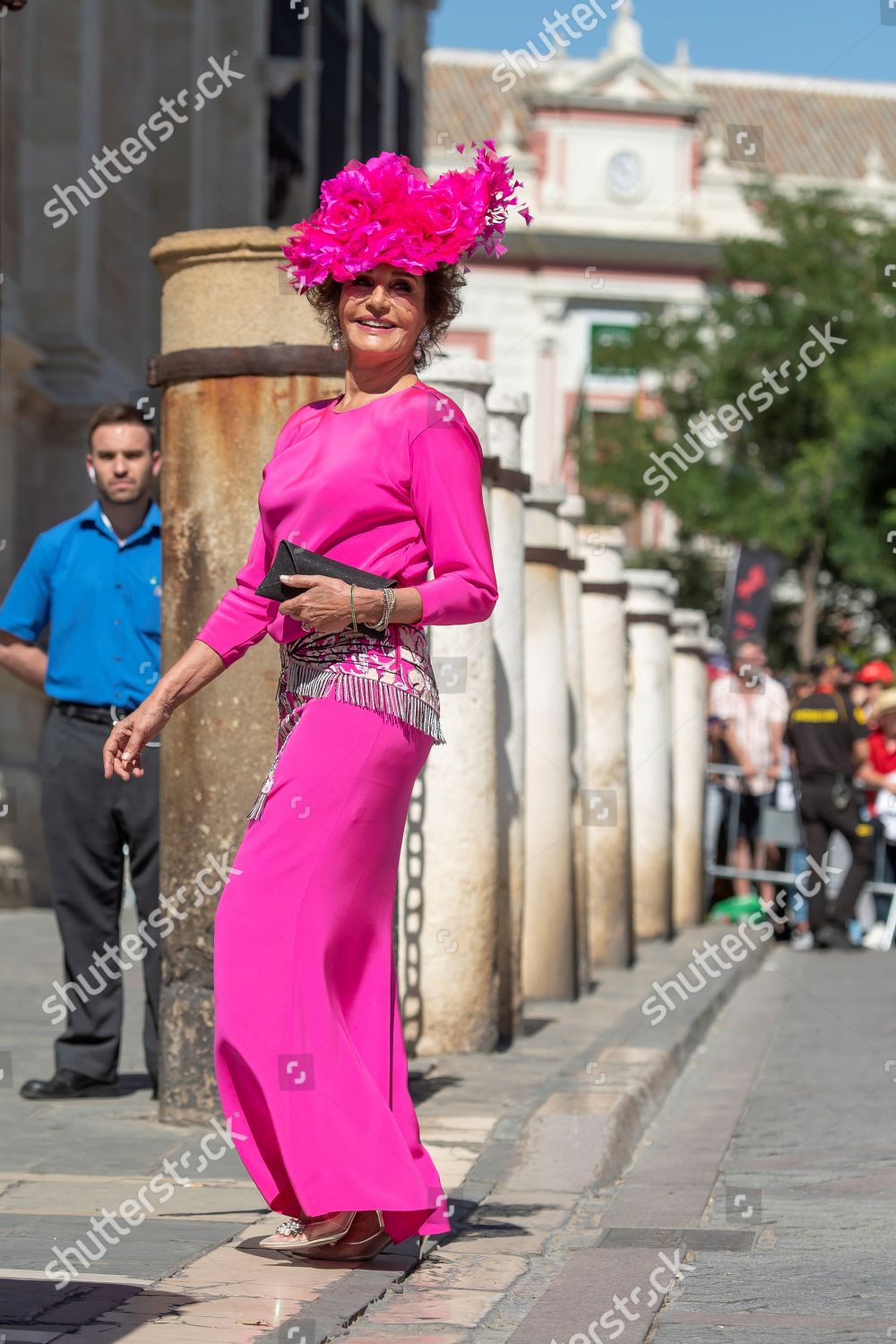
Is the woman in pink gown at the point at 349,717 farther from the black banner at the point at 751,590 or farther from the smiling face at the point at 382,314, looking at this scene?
the black banner at the point at 751,590

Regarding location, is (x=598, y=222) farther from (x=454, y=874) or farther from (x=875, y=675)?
(x=454, y=874)

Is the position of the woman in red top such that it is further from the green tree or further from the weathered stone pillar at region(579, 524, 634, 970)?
the green tree

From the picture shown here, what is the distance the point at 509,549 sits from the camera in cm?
944

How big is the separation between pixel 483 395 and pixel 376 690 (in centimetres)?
400

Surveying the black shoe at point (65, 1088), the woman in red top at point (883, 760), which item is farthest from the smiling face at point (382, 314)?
the woman in red top at point (883, 760)

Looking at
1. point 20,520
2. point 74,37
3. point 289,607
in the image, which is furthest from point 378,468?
point 74,37

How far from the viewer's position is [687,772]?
56.4 ft

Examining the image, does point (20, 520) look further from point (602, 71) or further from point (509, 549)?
point (602, 71)

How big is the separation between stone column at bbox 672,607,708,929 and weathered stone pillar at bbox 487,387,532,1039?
23.9ft

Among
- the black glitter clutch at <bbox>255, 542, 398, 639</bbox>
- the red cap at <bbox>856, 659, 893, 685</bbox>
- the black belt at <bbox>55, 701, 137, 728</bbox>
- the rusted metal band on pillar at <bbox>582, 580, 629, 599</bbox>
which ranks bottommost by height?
the black belt at <bbox>55, 701, 137, 728</bbox>

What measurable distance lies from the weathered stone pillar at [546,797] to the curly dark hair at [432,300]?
5.61 m

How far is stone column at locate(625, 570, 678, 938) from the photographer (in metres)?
15.2

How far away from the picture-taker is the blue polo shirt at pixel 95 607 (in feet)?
24.1

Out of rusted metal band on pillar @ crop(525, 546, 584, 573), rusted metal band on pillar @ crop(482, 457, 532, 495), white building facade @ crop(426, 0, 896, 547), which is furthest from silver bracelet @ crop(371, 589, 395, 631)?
white building facade @ crop(426, 0, 896, 547)
